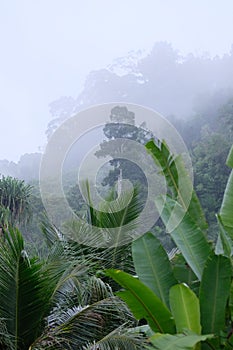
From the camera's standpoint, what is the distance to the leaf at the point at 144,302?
2.16m

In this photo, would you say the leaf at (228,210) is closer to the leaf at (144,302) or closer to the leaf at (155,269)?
the leaf at (155,269)

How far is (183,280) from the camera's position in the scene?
270 cm

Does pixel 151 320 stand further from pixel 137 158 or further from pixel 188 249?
pixel 137 158

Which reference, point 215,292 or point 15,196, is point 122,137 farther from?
point 215,292

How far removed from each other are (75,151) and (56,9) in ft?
43.6

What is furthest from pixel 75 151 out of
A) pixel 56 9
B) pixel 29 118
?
pixel 56 9

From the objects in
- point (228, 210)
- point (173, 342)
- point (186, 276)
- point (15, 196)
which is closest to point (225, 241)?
point (228, 210)

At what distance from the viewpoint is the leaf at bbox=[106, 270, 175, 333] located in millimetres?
2160

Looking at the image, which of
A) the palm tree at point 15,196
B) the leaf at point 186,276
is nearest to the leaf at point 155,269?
the leaf at point 186,276

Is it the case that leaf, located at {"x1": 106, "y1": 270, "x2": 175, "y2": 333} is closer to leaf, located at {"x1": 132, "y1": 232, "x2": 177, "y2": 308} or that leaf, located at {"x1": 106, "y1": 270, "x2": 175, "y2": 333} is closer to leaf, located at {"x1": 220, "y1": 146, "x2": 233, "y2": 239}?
leaf, located at {"x1": 132, "y1": 232, "x2": 177, "y2": 308}

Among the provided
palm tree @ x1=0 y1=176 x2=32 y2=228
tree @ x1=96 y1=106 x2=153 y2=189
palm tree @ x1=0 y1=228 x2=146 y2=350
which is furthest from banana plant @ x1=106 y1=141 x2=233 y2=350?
palm tree @ x1=0 y1=176 x2=32 y2=228

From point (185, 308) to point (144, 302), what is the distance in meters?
0.26

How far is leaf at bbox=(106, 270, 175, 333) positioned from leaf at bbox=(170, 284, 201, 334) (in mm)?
171

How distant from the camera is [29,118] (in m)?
15.3
